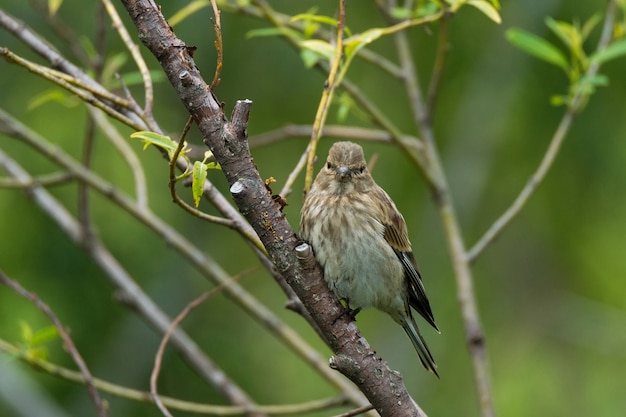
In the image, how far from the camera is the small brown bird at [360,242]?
4016 mm

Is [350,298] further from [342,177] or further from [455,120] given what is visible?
[455,120]

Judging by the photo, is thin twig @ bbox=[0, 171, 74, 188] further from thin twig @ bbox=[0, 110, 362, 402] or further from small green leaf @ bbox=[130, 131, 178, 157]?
small green leaf @ bbox=[130, 131, 178, 157]

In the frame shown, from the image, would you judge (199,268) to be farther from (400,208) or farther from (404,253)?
(400,208)

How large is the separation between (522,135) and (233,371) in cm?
284

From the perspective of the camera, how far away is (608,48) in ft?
13.1

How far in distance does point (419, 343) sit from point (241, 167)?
2213 millimetres

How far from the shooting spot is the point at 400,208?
7.48 meters

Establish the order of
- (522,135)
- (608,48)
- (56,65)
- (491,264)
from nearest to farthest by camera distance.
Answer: (56,65) < (608,48) < (522,135) < (491,264)

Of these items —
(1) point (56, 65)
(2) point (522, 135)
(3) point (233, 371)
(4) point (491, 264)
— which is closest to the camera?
(1) point (56, 65)

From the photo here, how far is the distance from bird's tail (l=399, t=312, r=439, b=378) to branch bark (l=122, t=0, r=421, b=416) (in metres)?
1.74

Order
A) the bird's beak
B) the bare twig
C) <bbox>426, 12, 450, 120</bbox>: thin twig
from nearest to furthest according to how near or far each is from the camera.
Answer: the bare twig < <bbox>426, 12, 450, 120</bbox>: thin twig < the bird's beak

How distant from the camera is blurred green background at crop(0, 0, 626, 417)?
6.17 meters

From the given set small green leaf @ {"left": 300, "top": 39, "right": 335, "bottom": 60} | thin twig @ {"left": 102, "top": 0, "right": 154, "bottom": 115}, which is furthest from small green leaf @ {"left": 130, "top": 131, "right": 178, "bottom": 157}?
small green leaf @ {"left": 300, "top": 39, "right": 335, "bottom": 60}

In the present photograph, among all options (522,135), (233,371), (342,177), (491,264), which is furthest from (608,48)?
(491,264)
